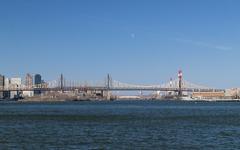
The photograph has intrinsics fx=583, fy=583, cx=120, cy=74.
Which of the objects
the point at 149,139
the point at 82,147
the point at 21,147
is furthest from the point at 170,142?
the point at 21,147

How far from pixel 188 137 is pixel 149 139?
2834 millimetres

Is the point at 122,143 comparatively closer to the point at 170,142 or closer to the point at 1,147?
the point at 170,142

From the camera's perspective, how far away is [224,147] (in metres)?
31.7

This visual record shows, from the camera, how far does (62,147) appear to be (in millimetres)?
31500

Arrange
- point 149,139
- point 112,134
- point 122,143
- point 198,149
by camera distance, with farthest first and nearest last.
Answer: point 112,134, point 149,139, point 122,143, point 198,149

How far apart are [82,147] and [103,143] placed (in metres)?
2.56

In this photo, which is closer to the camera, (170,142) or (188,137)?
(170,142)

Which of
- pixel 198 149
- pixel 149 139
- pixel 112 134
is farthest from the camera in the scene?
pixel 112 134

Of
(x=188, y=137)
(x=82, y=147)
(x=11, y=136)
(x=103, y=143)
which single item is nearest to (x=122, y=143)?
(x=103, y=143)

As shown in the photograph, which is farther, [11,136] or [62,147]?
[11,136]

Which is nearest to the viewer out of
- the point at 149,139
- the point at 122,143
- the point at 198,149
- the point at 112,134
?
the point at 198,149

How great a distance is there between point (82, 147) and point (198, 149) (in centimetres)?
619

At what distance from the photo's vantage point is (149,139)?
36.4 metres

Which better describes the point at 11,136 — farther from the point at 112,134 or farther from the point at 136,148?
the point at 136,148
